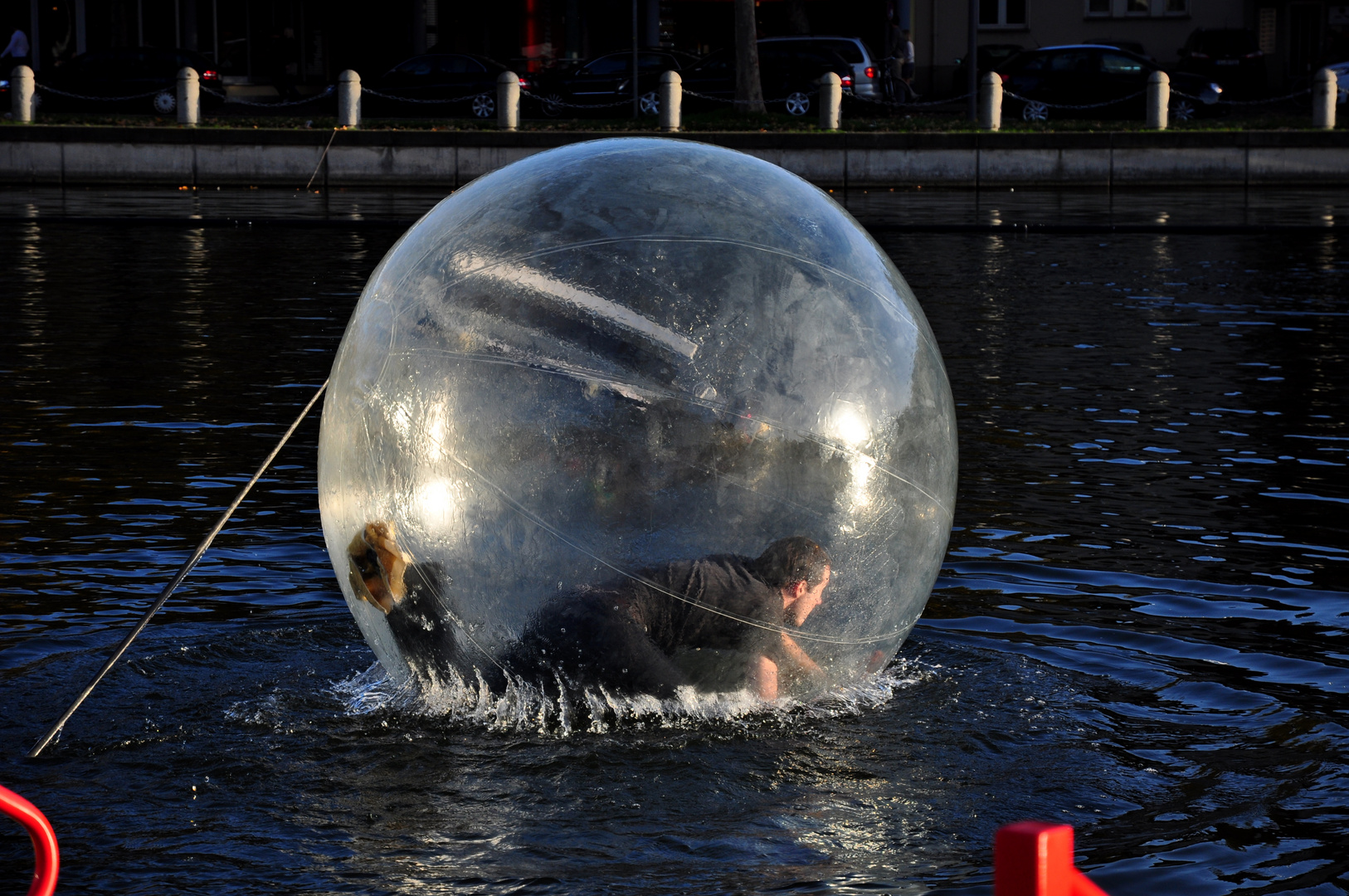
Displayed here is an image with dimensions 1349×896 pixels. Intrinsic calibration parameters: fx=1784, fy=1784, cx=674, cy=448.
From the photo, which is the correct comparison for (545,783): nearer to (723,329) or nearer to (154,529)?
(723,329)

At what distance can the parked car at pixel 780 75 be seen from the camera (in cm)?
3619

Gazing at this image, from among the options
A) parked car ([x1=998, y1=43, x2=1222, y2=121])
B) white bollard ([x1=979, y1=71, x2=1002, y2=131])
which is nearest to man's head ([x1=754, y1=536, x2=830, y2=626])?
white bollard ([x1=979, y1=71, x2=1002, y2=131])

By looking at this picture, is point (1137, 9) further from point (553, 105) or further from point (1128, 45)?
point (553, 105)

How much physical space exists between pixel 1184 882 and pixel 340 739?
2605 mm

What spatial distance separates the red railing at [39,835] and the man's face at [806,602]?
2609 mm

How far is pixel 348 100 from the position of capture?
3072cm

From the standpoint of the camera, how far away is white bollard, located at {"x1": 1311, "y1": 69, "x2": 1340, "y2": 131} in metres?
30.5

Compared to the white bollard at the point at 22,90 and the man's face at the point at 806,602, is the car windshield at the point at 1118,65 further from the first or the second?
the man's face at the point at 806,602

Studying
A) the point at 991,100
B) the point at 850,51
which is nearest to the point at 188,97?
the point at 991,100

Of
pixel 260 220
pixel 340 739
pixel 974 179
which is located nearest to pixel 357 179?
pixel 260 220

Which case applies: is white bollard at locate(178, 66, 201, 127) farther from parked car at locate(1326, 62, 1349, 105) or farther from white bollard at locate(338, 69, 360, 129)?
parked car at locate(1326, 62, 1349, 105)

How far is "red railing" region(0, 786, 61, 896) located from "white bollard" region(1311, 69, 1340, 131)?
30318 millimetres

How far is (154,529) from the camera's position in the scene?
8.43 m

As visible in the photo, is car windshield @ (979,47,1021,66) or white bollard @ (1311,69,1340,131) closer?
white bollard @ (1311,69,1340,131)
